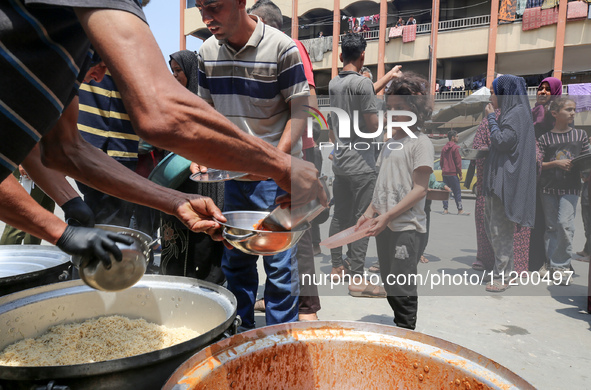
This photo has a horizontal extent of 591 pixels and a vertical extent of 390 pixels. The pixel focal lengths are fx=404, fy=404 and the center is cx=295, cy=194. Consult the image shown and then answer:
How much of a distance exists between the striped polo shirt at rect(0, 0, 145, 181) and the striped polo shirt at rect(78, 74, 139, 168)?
1.85 meters

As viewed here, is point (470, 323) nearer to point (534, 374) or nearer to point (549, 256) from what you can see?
point (534, 374)

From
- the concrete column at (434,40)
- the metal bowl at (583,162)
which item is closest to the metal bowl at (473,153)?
the metal bowl at (583,162)

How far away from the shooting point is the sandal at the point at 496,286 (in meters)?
3.61

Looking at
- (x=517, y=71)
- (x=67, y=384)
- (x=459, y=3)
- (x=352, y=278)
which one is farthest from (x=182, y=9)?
(x=67, y=384)

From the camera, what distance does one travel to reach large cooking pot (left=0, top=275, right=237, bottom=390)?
86 cm

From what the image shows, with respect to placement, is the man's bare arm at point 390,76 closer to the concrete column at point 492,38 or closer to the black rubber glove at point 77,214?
the black rubber glove at point 77,214

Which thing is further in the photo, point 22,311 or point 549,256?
point 549,256

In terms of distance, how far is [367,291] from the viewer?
3.47m

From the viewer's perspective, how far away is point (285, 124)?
2297 millimetres

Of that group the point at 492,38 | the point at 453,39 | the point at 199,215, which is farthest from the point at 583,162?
the point at 453,39

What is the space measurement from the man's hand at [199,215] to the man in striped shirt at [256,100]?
831 mm

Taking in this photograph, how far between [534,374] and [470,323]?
0.73 m

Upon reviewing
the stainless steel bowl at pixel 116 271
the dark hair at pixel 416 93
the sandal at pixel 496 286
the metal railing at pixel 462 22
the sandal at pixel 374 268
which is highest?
the metal railing at pixel 462 22

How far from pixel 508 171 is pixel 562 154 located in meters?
0.63
